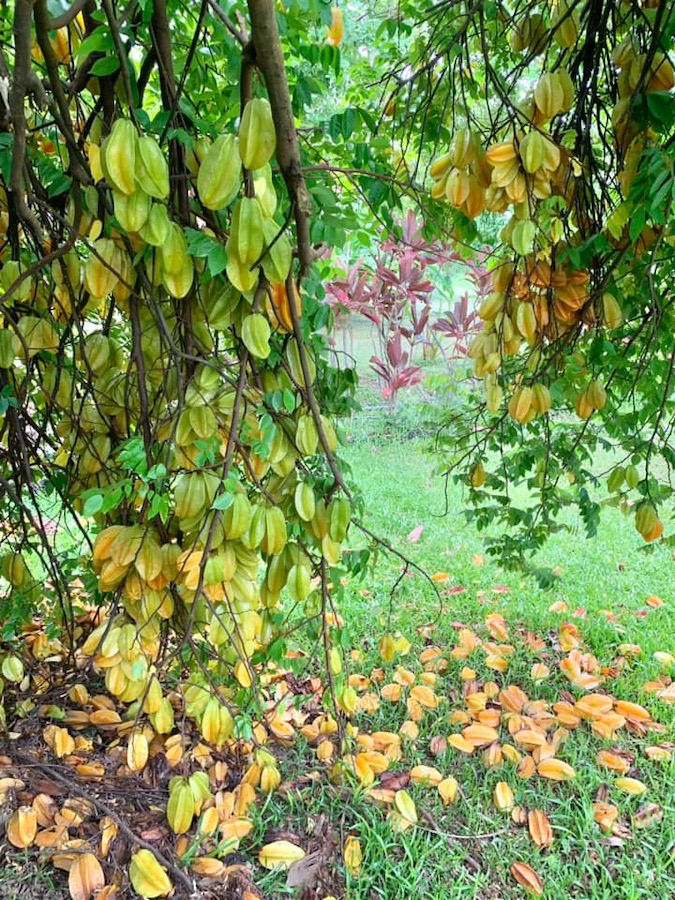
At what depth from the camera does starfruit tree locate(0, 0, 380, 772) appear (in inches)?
32.2

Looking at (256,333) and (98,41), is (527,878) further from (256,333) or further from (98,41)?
(98,41)

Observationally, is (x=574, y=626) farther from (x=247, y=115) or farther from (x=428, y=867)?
(x=247, y=115)

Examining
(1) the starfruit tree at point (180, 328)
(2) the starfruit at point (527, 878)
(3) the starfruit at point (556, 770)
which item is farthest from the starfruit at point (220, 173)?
(3) the starfruit at point (556, 770)

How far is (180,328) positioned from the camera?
3.50 feet

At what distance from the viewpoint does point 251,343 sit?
2.92 ft

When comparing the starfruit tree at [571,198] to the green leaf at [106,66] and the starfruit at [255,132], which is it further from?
the green leaf at [106,66]

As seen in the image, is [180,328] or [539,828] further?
[539,828]

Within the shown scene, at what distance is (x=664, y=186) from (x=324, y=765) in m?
1.53

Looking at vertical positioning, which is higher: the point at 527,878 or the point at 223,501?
the point at 223,501

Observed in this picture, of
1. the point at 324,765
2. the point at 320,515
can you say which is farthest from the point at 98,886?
the point at 320,515

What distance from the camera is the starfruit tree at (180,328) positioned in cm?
82

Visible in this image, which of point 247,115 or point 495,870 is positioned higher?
point 247,115

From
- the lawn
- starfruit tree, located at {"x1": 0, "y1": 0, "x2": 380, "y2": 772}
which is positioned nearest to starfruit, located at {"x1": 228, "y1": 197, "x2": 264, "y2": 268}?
starfruit tree, located at {"x1": 0, "y1": 0, "x2": 380, "y2": 772}

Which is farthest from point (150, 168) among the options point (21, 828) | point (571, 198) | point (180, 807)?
point (21, 828)
